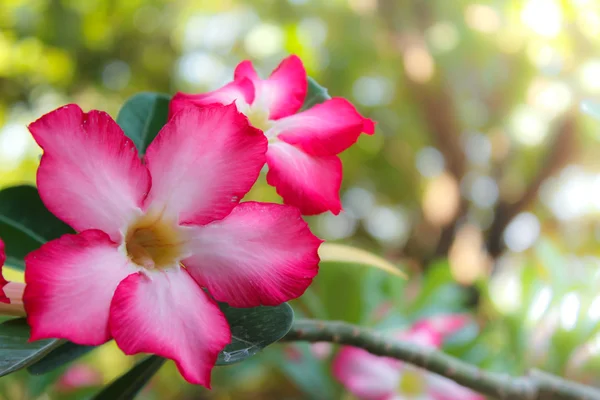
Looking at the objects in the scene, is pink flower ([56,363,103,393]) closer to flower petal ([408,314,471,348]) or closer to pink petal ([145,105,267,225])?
flower petal ([408,314,471,348])

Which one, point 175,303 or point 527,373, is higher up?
point 175,303

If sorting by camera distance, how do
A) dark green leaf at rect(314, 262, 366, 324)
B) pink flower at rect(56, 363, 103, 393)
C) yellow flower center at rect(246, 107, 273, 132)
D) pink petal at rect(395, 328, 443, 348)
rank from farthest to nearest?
pink flower at rect(56, 363, 103, 393) < dark green leaf at rect(314, 262, 366, 324) < pink petal at rect(395, 328, 443, 348) < yellow flower center at rect(246, 107, 273, 132)

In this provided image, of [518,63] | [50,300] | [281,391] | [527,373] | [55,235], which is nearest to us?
[50,300]

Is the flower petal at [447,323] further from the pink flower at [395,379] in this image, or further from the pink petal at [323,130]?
the pink petal at [323,130]

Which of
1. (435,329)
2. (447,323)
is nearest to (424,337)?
(435,329)

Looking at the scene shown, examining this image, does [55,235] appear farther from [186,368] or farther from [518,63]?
[518,63]

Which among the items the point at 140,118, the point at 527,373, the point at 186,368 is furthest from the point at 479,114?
the point at 186,368

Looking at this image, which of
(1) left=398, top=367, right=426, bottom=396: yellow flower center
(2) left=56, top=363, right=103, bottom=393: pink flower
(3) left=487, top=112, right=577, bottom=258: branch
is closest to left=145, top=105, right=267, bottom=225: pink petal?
(1) left=398, top=367, right=426, bottom=396: yellow flower center
